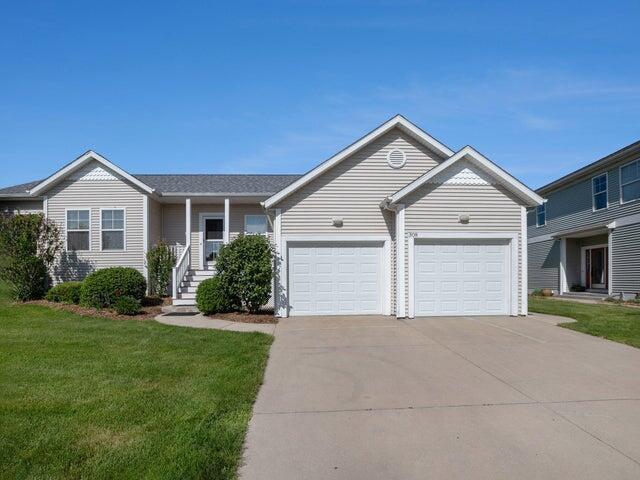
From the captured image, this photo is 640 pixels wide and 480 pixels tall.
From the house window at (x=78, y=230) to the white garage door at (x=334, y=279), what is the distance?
27.3ft

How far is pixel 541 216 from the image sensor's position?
2877 centimetres

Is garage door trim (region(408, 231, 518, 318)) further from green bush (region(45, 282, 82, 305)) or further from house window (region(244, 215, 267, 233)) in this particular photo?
green bush (region(45, 282, 82, 305))

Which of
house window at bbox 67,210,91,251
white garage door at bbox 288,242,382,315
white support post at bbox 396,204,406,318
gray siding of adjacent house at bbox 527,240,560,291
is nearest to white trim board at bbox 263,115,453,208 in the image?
white garage door at bbox 288,242,382,315

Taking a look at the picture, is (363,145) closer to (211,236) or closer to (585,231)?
(211,236)

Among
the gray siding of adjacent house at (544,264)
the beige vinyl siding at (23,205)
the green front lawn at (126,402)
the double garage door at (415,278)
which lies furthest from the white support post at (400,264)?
the gray siding of adjacent house at (544,264)

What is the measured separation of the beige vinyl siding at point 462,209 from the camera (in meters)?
13.9

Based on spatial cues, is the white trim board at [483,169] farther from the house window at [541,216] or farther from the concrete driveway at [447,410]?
the house window at [541,216]

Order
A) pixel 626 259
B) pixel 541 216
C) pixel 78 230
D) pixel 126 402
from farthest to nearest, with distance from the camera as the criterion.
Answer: pixel 541 216 → pixel 626 259 → pixel 78 230 → pixel 126 402

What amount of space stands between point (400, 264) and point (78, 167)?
39.2ft

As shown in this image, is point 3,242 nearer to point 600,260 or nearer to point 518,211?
point 518,211

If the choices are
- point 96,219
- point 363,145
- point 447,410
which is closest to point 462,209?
point 363,145

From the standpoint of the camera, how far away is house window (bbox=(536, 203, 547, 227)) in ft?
92.9

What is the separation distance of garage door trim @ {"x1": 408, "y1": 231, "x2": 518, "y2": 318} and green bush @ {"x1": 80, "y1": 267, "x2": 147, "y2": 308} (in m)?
8.21

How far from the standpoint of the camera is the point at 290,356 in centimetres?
888
